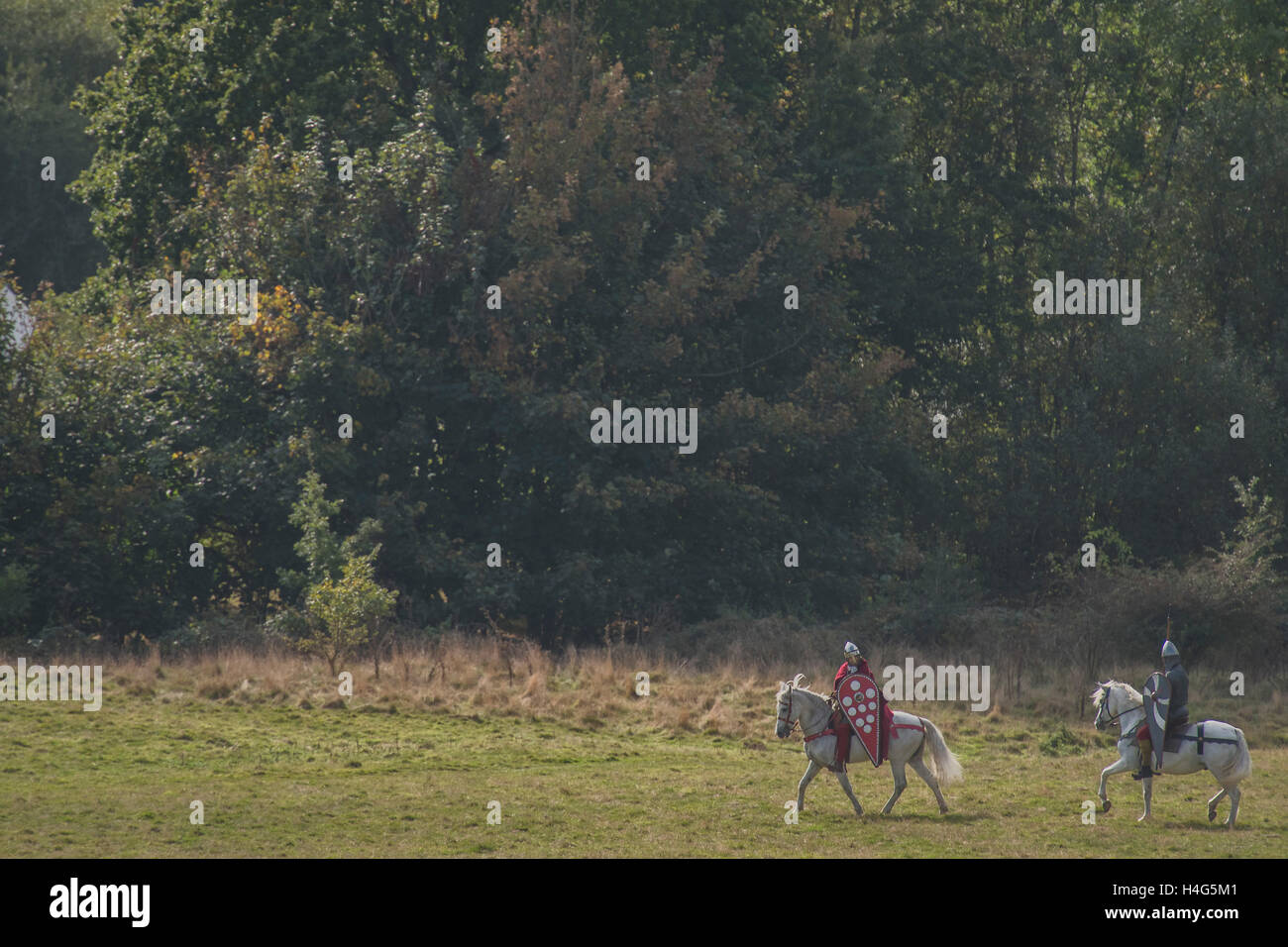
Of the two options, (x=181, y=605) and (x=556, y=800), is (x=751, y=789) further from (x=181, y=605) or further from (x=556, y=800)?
(x=181, y=605)

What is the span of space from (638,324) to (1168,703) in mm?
21100

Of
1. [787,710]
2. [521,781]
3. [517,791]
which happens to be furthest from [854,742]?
[521,781]

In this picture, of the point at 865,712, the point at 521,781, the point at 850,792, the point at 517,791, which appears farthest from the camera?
the point at 521,781

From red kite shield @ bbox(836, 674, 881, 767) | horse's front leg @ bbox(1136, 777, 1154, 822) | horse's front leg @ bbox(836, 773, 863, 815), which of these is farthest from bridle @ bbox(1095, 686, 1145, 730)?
horse's front leg @ bbox(836, 773, 863, 815)

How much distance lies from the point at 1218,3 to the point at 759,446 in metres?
20.0

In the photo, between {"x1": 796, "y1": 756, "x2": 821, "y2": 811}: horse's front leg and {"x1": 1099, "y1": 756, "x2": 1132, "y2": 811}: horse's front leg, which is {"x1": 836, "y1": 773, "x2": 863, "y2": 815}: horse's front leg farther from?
{"x1": 1099, "y1": 756, "x2": 1132, "y2": 811}: horse's front leg

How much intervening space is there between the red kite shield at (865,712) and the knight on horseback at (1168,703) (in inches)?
130

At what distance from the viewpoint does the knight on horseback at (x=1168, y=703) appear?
62.7ft

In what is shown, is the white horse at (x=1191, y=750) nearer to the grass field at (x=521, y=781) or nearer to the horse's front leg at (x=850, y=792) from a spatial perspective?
the grass field at (x=521, y=781)

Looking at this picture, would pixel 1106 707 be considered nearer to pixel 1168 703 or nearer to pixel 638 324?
pixel 1168 703

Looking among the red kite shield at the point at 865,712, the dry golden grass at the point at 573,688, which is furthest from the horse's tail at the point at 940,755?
the dry golden grass at the point at 573,688

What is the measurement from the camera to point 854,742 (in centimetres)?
1888

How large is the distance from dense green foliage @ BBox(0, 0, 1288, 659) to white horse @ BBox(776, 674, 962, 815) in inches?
618

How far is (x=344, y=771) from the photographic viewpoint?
2242cm
